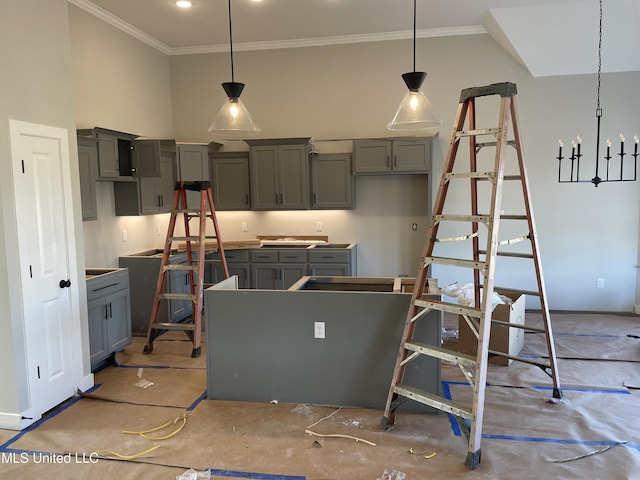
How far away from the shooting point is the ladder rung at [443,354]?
2.76 metres

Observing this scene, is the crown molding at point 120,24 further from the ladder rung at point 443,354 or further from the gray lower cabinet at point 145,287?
the ladder rung at point 443,354

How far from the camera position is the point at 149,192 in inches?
220

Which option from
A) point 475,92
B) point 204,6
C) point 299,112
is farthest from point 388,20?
point 475,92

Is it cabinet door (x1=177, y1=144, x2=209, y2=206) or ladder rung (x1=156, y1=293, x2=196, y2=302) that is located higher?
cabinet door (x1=177, y1=144, x2=209, y2=206)

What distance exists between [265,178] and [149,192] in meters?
1.47

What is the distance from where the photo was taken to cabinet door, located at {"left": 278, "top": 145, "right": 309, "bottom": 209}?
614 cm

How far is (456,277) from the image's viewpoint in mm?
6219

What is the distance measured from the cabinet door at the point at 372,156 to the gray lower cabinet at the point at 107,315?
10.0ft

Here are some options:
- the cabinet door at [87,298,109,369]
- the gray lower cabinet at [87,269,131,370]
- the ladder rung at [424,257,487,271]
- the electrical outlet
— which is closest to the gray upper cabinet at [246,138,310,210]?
the gray lower cabinet at [87,269,131,370]

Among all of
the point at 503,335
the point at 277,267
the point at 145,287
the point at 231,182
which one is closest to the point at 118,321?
the point at 145,287

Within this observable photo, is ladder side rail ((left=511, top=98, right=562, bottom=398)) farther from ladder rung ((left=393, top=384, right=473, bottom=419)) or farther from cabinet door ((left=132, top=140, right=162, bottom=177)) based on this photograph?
cabinet door ((left=132, top=140, right=162, bottom=177))

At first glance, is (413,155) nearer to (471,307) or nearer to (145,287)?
(471,307)

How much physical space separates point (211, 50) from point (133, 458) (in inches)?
212

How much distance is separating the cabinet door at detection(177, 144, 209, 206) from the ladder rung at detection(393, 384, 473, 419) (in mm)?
4154
